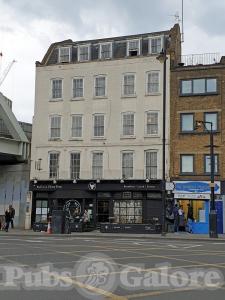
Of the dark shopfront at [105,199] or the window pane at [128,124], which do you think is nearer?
the dark shopfront at [105,199]

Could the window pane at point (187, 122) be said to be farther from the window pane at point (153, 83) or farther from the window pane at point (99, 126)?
the window pane at point (99, 126)

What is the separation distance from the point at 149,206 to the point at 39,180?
918cm

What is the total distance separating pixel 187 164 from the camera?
37812 mm

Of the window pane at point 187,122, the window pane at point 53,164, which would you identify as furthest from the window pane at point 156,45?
the window pane at point 53,164

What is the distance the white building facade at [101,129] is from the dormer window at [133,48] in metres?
0.08

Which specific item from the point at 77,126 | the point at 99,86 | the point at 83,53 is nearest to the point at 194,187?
the point at 77,126

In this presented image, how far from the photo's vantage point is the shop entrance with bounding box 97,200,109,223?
39.5 m

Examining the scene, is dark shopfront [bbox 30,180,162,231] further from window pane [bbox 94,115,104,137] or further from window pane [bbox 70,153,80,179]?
window pane [bbox 94,115,104,137]

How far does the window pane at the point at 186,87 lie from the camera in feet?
127

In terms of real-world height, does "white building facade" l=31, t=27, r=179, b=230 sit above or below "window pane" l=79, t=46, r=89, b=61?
below

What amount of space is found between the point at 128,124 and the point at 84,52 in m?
7.96

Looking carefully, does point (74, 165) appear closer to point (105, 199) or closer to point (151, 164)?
point (105, 199)

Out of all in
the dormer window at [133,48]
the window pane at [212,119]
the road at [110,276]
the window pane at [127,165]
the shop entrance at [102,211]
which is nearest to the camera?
the road at [110,276]

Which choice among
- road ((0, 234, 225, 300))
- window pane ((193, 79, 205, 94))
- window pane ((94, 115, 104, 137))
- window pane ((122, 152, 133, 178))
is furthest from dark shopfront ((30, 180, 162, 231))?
road ((0, 234, 225, 300))
